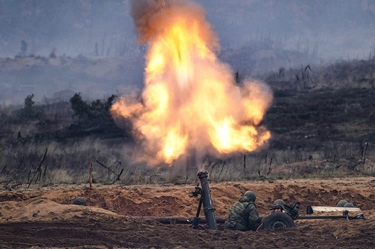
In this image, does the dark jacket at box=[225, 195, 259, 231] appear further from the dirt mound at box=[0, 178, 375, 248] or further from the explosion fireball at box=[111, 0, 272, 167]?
the explosion fireball at box=[111, 0, 272, 167]

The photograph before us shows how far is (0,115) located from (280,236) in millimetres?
43462

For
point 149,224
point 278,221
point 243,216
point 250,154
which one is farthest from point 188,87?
point 250,154

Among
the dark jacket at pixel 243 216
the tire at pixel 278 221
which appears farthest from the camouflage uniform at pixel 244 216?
the tire at pixel 278 221

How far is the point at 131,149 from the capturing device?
1324 inches

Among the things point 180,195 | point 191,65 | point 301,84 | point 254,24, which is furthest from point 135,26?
point 254,24

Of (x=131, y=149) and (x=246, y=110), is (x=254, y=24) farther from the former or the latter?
(x=246, y=110)

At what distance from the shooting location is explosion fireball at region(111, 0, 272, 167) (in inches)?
758

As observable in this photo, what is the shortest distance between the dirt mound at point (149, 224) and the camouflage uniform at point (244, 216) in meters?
0.84

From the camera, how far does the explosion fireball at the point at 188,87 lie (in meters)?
19.2

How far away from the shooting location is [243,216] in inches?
605

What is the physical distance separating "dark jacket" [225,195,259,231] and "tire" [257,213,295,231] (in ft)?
2.09

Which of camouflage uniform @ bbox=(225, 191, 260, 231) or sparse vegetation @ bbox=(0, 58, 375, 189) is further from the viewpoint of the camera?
sparse vegetation @ bbox=(0, 58, 375, 189)

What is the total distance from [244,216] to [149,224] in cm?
211

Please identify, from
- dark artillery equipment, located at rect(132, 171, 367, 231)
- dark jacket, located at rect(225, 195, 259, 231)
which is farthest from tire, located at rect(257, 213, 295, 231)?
dark jacket, located at rect(225, 195, 259, 231)
